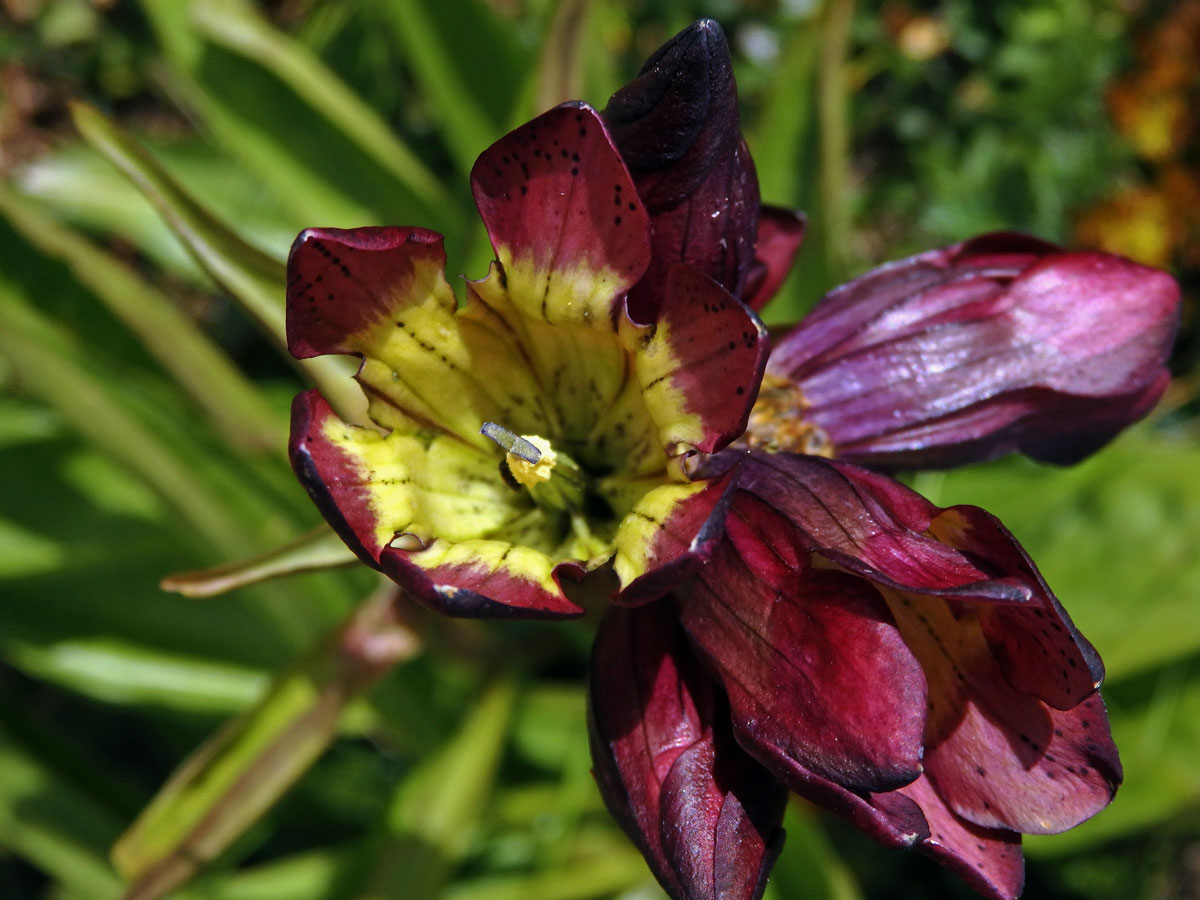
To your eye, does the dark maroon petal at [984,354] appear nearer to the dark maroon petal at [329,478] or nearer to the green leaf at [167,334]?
the dark maroon petal at [329,478]

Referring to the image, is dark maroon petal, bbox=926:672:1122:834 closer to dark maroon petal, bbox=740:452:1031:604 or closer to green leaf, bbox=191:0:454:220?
dark maroon petal, bbox=740:452:1031:604

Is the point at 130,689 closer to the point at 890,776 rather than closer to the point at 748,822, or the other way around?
the point at 748,822

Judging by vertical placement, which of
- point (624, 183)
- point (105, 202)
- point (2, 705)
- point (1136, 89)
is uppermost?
point (105, 202)

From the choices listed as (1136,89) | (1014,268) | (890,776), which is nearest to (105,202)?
(1014,268)

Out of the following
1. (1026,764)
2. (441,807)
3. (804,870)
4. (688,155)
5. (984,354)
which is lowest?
(804,870)

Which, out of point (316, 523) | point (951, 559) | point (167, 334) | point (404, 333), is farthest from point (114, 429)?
point (951, 559)

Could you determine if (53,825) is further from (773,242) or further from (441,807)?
(773,242)
